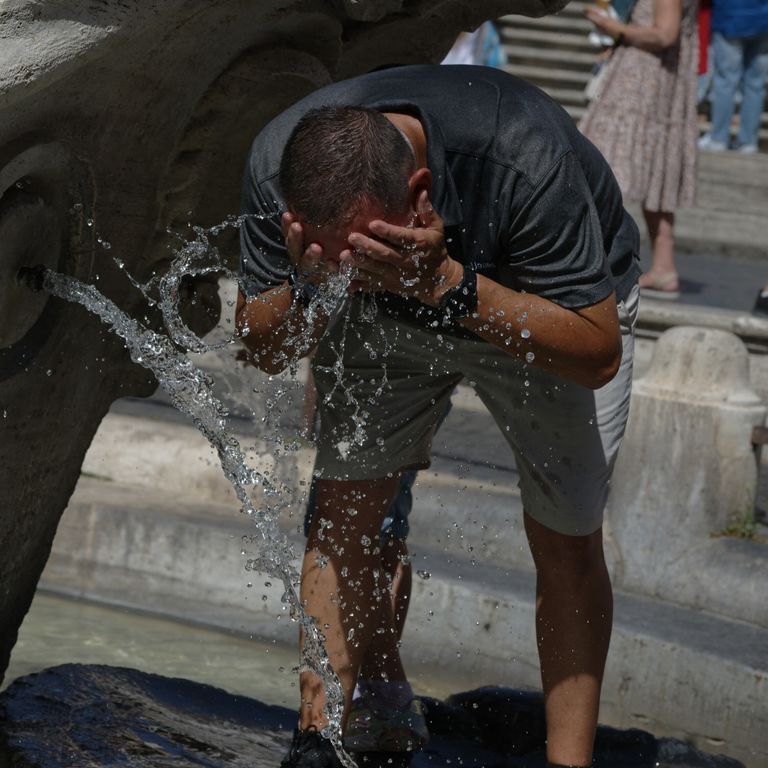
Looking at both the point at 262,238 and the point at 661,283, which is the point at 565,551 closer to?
the point at 262,238

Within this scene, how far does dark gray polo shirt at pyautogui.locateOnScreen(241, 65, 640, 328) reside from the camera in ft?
7.32

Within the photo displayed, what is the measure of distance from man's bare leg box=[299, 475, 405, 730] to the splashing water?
0.03 metres

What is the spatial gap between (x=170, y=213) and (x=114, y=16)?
600mm

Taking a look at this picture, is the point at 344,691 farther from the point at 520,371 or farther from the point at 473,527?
the point at 473,527

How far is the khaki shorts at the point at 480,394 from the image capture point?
2588mm

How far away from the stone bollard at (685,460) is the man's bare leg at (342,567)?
1.12m

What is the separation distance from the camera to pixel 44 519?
9.02 ft

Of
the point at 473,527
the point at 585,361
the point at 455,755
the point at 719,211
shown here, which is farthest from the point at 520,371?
the point at 719,211

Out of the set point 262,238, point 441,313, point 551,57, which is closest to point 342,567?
point 441,313

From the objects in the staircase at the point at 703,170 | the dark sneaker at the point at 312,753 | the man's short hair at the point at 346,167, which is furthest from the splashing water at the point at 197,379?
the staircase at the point at 703,170

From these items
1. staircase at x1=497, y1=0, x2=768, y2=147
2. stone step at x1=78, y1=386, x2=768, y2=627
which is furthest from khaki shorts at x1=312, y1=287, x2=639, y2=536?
staircase at x1=497, y1=0, x2=768, y2=147

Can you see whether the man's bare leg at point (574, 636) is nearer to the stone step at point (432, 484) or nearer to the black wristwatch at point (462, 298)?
the black wristwatch at point (462, 298)

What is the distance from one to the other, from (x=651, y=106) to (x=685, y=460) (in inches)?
96.1

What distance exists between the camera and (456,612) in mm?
3482
